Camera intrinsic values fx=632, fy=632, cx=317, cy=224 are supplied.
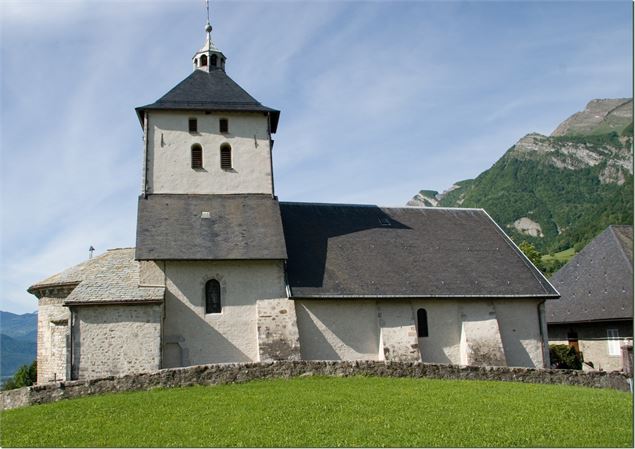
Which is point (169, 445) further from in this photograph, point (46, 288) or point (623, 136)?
point (623, 136)

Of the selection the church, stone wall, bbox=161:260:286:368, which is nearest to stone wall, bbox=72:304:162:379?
the church

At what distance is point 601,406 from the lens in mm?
15562

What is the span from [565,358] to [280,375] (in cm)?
1690

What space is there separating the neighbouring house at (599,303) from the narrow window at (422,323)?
28.3ft

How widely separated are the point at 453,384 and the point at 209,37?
71.7ft

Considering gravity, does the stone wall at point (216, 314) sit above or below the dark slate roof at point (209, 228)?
below

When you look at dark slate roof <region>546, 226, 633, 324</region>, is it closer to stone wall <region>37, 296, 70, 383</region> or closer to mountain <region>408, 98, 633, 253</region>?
stone wall <region>37, 296, 70, 383</region>

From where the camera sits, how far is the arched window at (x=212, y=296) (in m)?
24.6

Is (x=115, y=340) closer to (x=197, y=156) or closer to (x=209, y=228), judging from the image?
(x=209, y=228)

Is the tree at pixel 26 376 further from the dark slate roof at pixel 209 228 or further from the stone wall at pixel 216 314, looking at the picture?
the stone wall at pixel 216 314

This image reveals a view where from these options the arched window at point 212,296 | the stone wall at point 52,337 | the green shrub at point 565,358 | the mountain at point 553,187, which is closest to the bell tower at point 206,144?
the arched window at point 212,296

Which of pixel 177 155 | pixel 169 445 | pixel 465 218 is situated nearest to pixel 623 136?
pixel 465 218

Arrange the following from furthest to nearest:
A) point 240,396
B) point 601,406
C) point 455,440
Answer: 1. point 240,396
2. point 601,406
3. point 455,440

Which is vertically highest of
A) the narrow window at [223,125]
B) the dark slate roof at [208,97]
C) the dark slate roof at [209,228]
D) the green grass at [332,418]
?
the dark slate roof at [208,97]
